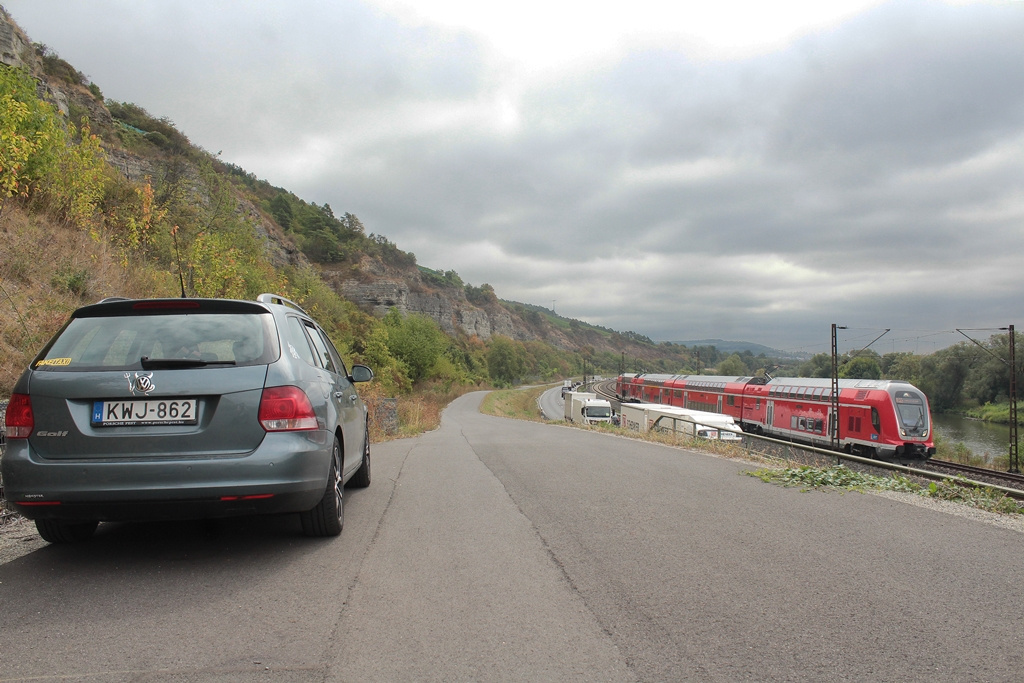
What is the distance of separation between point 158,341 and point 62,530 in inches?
59.9

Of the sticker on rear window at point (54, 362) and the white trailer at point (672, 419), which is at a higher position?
the sticker on rear window at point (54, 362)

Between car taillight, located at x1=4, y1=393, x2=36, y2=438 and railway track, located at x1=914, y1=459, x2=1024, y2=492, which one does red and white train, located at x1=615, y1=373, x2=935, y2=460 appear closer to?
railway track, located at x1=914, y1=459, x2=1024, y2=492

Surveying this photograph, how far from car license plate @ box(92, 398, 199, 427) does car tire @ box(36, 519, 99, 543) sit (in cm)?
96

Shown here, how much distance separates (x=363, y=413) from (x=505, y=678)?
16.1ft

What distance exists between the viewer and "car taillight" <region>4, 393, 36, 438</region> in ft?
13.1

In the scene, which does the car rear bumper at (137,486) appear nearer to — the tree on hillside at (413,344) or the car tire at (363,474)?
the car tire at (363,474)

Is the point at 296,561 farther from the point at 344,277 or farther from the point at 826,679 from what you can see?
the point at 344,277

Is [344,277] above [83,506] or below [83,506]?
above

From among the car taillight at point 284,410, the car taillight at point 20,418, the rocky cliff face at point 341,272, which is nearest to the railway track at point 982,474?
the car taillight at point 284,410

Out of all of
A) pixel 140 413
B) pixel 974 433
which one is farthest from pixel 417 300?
A: pixel 140 413

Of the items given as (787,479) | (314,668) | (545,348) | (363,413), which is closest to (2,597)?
(314,668)

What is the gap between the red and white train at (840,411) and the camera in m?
28.0

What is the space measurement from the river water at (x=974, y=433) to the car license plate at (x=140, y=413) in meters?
51.7

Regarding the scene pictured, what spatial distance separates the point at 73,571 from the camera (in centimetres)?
396
